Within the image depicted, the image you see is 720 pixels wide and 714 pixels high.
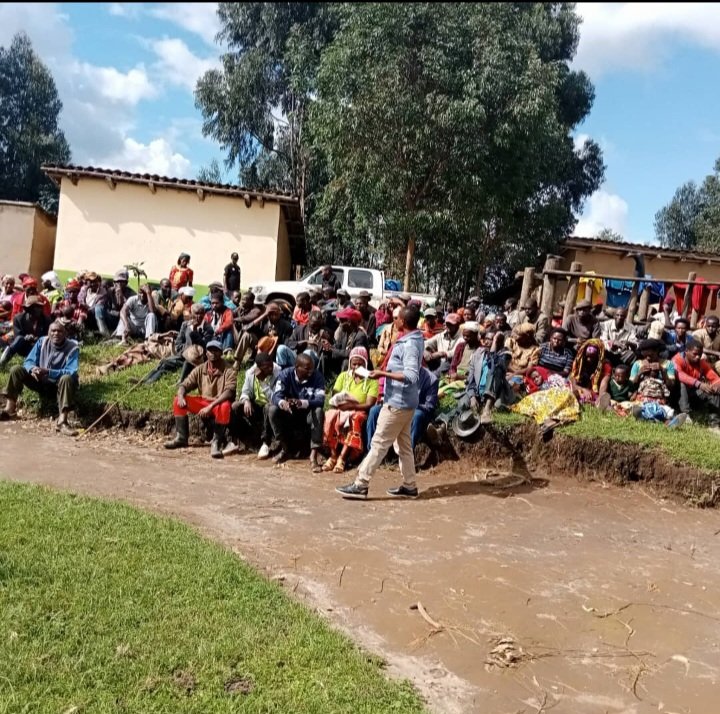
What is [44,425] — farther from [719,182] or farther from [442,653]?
[719,182]

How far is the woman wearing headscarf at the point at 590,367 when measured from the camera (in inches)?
389

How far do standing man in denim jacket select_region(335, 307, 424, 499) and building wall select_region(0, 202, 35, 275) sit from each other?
14.5 meters

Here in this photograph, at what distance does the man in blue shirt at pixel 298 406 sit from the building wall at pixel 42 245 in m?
12.7

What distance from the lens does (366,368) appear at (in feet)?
27.0

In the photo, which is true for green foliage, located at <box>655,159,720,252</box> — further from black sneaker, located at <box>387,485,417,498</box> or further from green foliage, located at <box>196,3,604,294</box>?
Result: black sneaker, located at <box>387,485,417,498</box>

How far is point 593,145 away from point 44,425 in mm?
21668

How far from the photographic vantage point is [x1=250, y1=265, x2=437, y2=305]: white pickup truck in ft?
48.8

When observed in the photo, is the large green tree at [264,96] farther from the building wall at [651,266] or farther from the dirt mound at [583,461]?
the dirt mound at [583,461]

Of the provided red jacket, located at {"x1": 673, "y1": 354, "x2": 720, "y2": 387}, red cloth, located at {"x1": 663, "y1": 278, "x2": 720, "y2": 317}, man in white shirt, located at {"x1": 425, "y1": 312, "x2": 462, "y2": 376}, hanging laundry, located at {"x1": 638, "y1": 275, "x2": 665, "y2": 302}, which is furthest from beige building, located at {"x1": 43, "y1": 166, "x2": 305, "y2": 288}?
red jacket, located at {"x1": 673, "y1": 354, "x2": 720, "y2": 387}

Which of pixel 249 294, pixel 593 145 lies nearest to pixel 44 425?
pixel 249 294

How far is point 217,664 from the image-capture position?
3.61m

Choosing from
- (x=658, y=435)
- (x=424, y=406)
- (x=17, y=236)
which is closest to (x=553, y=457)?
(x=658, y=435)

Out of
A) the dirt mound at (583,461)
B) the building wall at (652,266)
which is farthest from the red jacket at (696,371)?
the building wall at (652,266)

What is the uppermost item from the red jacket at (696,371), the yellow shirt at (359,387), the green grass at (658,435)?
the red jacket at (696,371)
